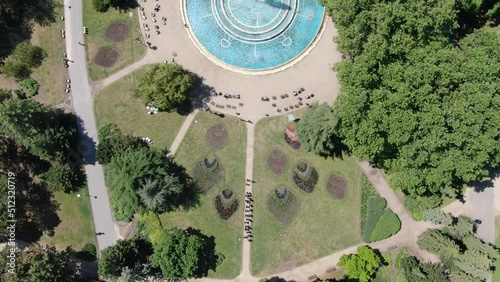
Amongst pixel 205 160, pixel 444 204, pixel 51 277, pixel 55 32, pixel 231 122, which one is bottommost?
pixel 51 277

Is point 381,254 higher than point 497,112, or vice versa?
point 497,112

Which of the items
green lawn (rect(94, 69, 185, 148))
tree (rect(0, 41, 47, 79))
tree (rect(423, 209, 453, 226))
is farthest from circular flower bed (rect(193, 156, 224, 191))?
tree (rect(423, 209, 453, 226))

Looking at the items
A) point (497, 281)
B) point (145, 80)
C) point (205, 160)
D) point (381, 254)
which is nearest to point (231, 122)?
point (205, 160)

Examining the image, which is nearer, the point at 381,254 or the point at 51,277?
the point at 51,277

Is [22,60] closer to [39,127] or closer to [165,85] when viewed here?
[39,127]

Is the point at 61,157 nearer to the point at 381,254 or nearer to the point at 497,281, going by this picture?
the point at 381,254

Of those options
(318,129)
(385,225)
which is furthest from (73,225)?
(385,225)
